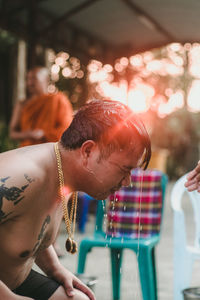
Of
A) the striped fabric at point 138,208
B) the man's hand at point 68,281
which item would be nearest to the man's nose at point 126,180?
the man's hand at point 68,281

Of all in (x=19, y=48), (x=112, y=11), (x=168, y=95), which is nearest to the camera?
(x=112, y=11)

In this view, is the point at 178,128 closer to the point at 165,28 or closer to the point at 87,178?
the point at 165,28

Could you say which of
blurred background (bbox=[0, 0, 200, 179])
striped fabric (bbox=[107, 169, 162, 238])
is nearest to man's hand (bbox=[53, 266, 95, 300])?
striped fabric (bbox=[107, 169, 162, 238])

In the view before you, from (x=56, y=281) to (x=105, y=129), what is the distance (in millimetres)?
755

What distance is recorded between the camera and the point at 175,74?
71.5ft

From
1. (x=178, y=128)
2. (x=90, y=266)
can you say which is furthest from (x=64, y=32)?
(x=178, y=128)

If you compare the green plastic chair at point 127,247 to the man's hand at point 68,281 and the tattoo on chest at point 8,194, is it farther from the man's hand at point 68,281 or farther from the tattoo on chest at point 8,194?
the tattoo on chest at point 8,194

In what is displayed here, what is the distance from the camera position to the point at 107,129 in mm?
1438

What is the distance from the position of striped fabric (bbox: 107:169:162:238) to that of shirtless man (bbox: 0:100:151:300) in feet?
5.93

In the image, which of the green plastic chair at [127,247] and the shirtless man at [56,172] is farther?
the green plastic chair at [127,247]

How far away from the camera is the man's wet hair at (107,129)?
1.45 metres

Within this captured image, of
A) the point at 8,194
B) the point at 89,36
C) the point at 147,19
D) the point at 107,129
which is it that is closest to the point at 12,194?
the point at 8,194

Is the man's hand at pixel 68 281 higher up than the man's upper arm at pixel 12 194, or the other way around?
the man's upper arm at pixel 12 194

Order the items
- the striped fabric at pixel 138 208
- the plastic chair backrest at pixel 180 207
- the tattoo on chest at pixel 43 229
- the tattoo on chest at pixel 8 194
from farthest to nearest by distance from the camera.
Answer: the striped fabric at pixel 138 208, the plastic chair backrest at pixel 180 207, the tattoo on chest at pixel 43 229, the tattoo on chest at pixel 8 194
